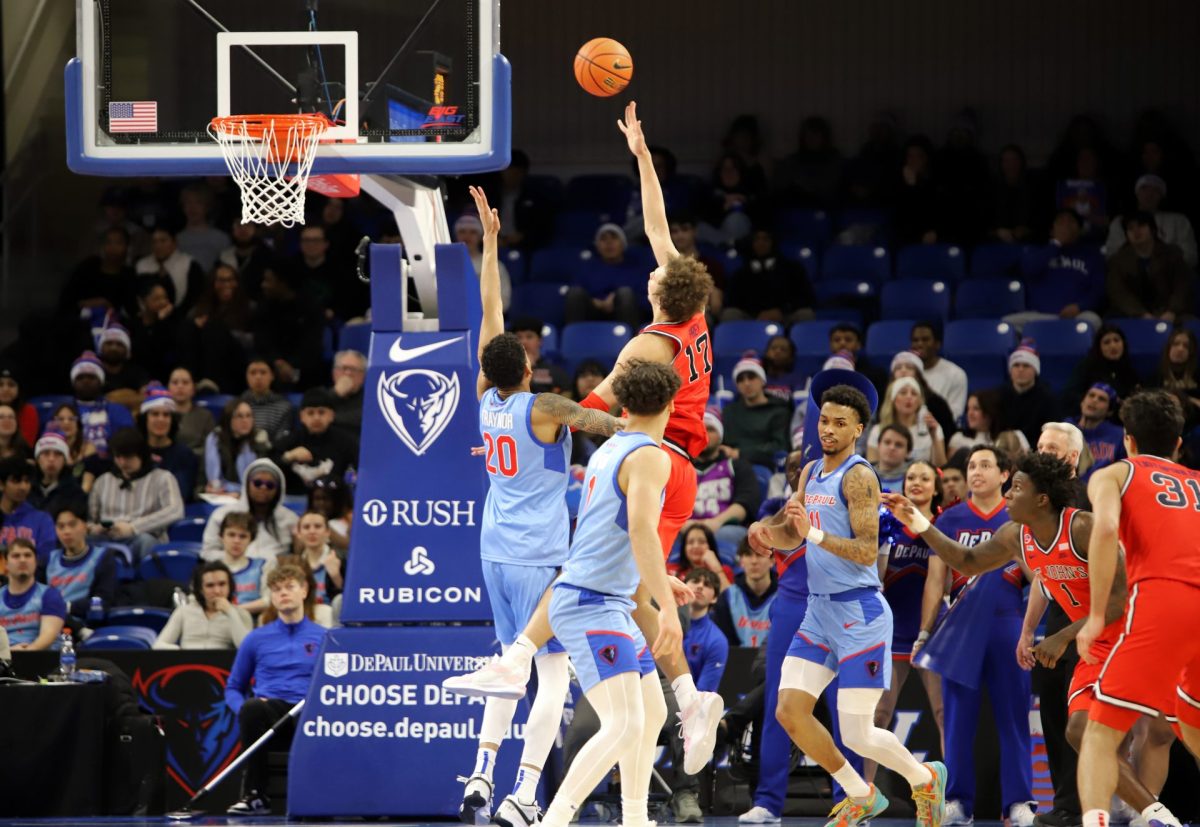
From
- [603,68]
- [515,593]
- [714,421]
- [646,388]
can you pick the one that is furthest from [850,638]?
[714,421]

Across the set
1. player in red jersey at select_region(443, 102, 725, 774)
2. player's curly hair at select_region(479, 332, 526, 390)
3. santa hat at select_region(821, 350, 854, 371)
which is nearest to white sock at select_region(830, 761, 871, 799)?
player in red jersey at select_region(443, 102, 725, 774)

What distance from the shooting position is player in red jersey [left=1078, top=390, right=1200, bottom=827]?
24.6ft

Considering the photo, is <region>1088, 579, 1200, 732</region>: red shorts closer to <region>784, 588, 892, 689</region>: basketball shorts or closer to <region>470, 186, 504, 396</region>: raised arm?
Result: <region>784, 588, 892, 689</region>: basketball shorts

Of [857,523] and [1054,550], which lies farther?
[1054,550]

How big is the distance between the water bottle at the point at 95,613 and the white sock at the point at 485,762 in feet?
17.4

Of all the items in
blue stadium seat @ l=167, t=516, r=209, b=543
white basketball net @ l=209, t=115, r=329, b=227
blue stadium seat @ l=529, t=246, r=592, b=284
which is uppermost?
white basketball net @ l=209, t=115, r=329, b=227

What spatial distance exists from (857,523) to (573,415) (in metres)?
1.51

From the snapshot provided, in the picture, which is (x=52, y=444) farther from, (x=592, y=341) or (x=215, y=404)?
(x=592, y=341)

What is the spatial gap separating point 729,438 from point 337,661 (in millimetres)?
5539

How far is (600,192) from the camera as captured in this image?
1950 cm

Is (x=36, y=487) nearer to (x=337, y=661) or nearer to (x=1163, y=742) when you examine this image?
(x=337, y=661)

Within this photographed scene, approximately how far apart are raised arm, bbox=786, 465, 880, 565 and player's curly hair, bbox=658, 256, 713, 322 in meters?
1.11

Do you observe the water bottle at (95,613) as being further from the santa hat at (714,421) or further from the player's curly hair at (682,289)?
the player's curly hair at (682,289)

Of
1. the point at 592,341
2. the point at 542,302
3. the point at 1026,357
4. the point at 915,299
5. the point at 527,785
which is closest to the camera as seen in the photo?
the point at 527,785
